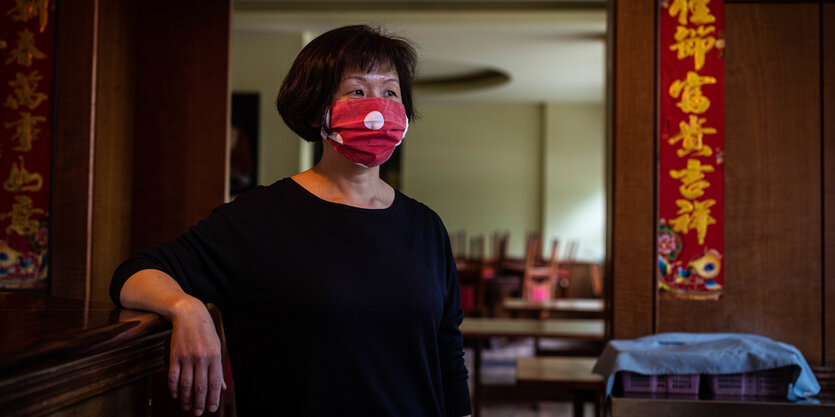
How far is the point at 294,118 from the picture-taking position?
4.36 ft

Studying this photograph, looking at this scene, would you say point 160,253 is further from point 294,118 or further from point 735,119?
point 735,119

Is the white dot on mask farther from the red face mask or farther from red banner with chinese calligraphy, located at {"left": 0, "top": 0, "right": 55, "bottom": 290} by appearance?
red banner with chinese calligraphy, located at {"left": 0, "top": 0, "right": 55, "bottom": 290}


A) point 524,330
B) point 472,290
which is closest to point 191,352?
point 524,330

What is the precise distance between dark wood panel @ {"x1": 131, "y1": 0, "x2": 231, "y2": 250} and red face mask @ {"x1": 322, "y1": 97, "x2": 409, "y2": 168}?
1167 mm

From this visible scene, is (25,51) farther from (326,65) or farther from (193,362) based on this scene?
(193,362)

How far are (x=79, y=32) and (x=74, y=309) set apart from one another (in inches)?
54.6

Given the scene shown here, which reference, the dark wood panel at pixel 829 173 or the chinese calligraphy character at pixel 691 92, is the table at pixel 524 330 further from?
the chinese calligraphy character at pixel 691 92

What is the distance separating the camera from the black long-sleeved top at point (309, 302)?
1174 millimetres

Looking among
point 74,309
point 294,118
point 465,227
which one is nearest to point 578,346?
point 294,118

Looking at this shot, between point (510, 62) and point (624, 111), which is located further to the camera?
point (510, 62)

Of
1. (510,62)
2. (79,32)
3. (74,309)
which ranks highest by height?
(510,62)

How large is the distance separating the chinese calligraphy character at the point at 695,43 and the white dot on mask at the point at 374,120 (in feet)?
4.15

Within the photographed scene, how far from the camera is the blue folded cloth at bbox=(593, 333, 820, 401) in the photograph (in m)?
1.82

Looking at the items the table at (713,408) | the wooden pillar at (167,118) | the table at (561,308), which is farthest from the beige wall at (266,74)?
the table at (713,408)
